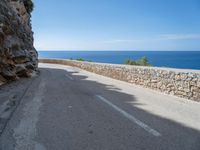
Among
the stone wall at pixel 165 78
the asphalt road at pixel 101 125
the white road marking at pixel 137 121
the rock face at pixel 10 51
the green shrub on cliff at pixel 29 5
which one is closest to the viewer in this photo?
the asphalt road at pixel 101 125

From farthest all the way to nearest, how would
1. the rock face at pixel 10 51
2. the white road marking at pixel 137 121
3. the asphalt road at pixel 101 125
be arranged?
the rock face at pixel 10 51 < the white road marking at pixel 137 121 < the asphalt road at pixel 101 125

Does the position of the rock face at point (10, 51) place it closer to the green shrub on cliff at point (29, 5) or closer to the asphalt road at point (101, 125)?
the asphalt road at point (101, 125)

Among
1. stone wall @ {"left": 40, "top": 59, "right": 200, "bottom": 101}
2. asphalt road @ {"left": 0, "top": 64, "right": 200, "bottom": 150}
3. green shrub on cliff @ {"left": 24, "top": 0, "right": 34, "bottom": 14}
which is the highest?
green shrub on cliff @ {"left": 24, "top": 0, "right": 34, "bottom": 14}

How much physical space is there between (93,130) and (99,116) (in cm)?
107

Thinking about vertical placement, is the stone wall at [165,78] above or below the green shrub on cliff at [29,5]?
below

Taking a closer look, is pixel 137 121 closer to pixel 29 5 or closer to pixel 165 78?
pixel 165 78

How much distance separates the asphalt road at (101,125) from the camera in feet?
13.1

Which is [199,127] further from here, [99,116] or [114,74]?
[114,74]

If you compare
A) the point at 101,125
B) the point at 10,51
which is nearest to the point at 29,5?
the point at 10,51

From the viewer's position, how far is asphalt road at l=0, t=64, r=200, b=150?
3.98 meters

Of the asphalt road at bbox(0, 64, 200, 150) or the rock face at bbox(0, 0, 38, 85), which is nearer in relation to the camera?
the asphalt road at bbox(0, 64, 200, 150)

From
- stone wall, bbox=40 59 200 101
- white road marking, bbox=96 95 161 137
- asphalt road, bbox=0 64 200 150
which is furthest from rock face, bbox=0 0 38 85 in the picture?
white road marking, bbox=96 95 161 137

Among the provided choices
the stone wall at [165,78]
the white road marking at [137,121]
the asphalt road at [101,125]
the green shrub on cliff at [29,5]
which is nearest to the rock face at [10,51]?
the asphalt road at [101,125]

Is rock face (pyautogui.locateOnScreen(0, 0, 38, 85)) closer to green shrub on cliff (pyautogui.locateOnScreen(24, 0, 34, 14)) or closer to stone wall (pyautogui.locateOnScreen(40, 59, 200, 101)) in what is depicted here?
stone wall (pyautogui.locateOnScreen(40, 59, 200, 101))
